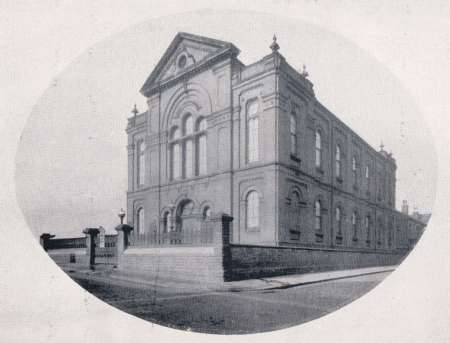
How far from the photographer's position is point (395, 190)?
8.18m

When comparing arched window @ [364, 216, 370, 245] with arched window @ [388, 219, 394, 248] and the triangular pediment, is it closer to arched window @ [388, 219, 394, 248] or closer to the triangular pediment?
arched window @ [388, 219, 394, 248]

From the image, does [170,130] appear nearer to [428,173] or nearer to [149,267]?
[149,267]

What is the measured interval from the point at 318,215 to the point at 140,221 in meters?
4.45

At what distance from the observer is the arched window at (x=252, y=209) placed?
34.3ft

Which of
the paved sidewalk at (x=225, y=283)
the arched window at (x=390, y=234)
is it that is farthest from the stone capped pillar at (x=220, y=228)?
the arched window at (x=390, y=234)

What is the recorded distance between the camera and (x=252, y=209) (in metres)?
10.8

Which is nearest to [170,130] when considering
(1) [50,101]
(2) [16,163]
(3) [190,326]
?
(1) [50,101]

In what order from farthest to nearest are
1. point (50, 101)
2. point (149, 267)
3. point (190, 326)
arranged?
point (149, 267) → point (50, 101) → point (190, 326)

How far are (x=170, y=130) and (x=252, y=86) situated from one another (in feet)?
7.23

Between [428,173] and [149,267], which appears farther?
[149,267]

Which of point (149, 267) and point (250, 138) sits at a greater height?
point (250, 138)

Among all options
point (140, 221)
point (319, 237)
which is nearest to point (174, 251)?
point (140, 221)

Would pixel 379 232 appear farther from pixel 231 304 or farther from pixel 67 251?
pixel 67 251

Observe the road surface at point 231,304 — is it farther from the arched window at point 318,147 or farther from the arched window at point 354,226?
the arched window at point 318,147
